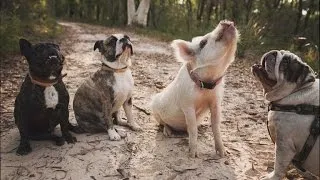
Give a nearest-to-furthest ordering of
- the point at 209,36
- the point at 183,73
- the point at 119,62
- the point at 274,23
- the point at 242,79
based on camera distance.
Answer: the point at 209,36 → the point at 183,73 → the point at 119,62 → the point at 242,79 → the point at 274,23

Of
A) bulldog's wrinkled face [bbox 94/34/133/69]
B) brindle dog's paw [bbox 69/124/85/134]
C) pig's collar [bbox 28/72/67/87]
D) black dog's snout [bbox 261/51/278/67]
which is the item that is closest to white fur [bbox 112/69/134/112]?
bulldog's wrinkled face [bbox 94/34/133/69]

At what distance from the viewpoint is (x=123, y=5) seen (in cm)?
2873

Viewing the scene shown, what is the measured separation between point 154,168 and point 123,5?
25.1 meters

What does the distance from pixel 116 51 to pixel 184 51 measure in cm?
97

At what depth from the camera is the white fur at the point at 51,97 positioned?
4855 millimetres

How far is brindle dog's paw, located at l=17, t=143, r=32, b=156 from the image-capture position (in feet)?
15.7

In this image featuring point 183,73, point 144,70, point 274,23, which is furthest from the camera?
point 274,23

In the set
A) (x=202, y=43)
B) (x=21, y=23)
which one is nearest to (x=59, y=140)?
(x=202, y=43)

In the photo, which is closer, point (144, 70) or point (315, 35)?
point (144, 70)

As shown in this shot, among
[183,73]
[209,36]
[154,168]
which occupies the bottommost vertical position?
[154,168]

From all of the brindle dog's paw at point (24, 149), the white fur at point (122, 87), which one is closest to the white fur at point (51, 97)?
the brindle dog's paw at point (24, 149)

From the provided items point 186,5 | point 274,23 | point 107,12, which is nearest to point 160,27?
point 186,5

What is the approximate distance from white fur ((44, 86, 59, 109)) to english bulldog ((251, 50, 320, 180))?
93.1 inches

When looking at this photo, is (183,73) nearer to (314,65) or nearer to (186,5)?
(314,65)
